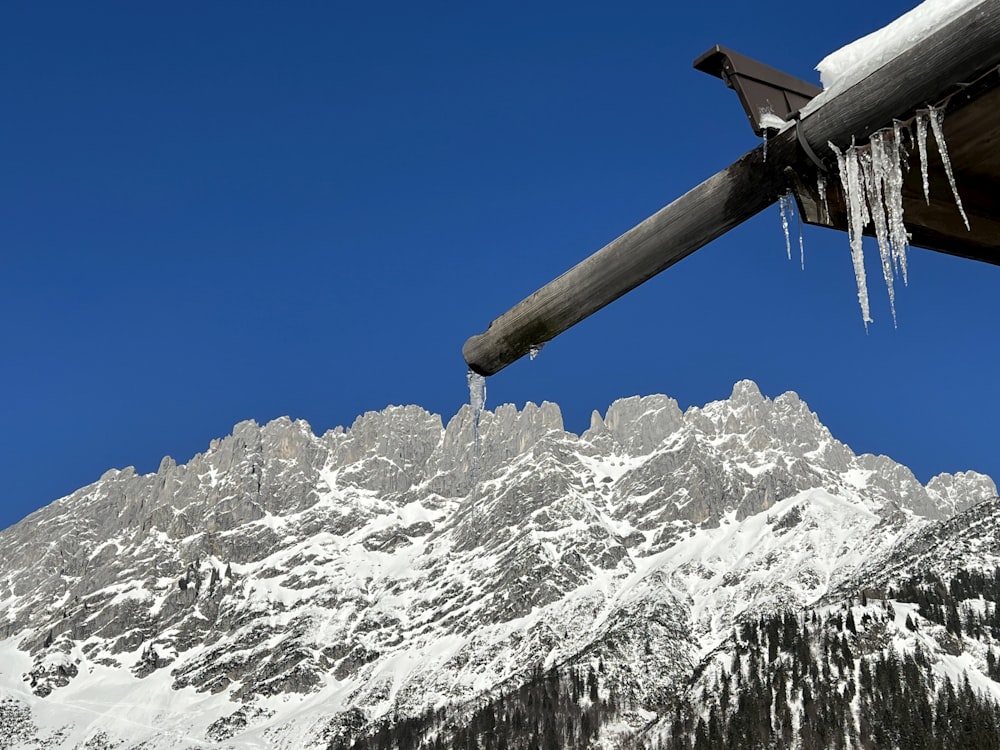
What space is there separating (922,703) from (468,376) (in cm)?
16323

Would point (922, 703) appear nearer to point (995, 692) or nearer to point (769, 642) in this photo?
point (995, 692)

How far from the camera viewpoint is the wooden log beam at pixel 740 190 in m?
3.29

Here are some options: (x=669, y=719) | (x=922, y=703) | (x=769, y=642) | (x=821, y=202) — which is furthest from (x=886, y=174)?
(x=769, y=642)

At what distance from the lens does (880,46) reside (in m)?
3.61

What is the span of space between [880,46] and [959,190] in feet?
3.22

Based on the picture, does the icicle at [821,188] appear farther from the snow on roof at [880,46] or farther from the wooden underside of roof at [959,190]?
the snow on roof at [880,46]

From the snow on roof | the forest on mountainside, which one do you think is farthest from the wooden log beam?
the forest on mountainside

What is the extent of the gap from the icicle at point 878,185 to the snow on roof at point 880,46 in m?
0.25

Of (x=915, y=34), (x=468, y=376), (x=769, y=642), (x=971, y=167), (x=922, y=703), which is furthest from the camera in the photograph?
(x=769, y=642)

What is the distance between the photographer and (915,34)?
345 centimetres

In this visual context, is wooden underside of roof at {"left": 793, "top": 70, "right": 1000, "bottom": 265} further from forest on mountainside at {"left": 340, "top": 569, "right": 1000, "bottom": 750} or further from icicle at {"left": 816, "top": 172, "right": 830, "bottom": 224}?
forest on mountainside at {"left": 340, "top": 569, "right": 1000, "bottom": 750}

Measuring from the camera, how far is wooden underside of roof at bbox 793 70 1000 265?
3562 millimetres

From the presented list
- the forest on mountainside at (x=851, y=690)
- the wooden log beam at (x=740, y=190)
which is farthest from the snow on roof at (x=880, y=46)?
the forest on mountainside at (x=851, y=690)

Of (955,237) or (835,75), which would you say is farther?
(955,237)
